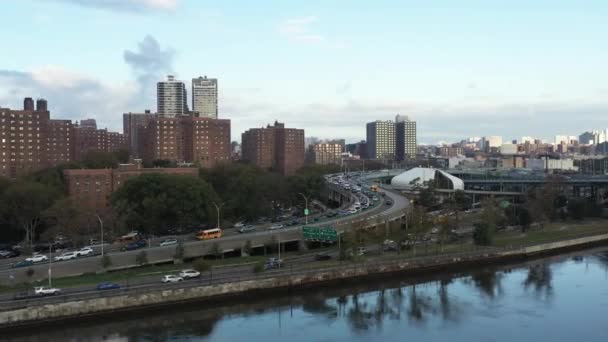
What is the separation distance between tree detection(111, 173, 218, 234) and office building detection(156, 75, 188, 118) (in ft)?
458

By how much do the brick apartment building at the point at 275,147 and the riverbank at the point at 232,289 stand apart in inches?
3803

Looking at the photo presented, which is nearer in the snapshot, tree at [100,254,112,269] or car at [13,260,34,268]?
tree at [100,254,112,269]

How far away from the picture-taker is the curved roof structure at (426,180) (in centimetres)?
9488

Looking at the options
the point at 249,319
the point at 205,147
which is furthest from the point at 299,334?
the point at 205,147

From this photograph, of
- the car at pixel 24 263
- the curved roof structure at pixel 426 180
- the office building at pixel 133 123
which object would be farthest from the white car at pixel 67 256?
the office building at pixel 133 123

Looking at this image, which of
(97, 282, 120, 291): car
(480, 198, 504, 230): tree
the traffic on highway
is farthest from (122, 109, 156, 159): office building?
(97, 282, 120, 291): car

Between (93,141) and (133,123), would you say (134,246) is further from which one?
(133,123)

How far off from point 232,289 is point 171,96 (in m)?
165

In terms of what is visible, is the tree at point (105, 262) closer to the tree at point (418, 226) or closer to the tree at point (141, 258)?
the tree at point (141, 258)

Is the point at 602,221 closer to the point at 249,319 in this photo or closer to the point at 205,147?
the point at 249,319

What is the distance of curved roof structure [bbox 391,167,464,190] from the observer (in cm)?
9488

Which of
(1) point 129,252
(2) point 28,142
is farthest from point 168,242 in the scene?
(2) point 28,142

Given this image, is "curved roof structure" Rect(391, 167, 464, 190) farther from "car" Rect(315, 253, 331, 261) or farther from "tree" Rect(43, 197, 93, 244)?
"tree" Rect(43, 197, 93, 244)

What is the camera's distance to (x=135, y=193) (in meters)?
52.5
